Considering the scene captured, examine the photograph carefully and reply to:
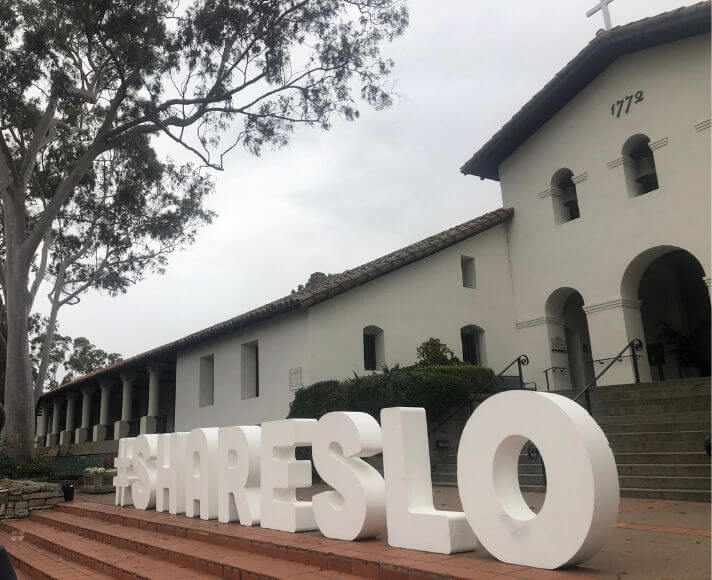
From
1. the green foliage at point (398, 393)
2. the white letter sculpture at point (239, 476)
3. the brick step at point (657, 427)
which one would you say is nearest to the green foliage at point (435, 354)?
the green foliage at point (398, 393)

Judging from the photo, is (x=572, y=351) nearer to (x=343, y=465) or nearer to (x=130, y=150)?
(x=343, y=465)

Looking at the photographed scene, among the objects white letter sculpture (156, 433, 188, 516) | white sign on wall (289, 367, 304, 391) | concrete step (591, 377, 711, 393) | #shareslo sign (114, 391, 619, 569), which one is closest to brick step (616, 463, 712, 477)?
concrete step (591, 377, 711, 393)

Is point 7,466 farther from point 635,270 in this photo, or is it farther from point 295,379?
point 635,270

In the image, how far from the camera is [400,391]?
1162cm

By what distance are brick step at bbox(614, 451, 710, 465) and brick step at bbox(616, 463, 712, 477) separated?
11 cm

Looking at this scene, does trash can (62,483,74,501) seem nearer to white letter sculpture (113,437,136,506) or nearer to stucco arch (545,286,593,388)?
white letter sculpture (113,437,136,506)

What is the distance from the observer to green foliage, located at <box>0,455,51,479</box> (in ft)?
44.9

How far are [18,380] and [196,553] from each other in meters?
10.6

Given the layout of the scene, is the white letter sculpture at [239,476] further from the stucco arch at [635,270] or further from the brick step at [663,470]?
the stucco arch at [635,270]

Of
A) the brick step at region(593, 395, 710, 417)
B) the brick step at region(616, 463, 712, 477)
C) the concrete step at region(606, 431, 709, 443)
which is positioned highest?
the brick step at region(593, 395, 710, 417)

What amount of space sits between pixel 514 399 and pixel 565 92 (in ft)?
44.0

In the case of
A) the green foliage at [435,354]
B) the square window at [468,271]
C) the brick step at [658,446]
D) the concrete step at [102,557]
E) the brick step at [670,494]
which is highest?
the square window at [468,271]

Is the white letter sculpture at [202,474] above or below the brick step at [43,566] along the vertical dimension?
above

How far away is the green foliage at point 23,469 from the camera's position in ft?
44.9
